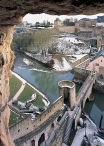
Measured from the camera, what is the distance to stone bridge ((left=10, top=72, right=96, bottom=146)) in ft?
26.5

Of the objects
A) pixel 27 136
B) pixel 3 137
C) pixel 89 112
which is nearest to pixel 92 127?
pixel 89 112

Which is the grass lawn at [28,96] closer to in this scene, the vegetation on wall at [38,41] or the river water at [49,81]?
the river water at [49,81]

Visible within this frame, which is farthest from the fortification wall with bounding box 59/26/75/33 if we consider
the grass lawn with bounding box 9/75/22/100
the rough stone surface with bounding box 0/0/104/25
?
the rough stone surface with bounding box 0/0/104/25

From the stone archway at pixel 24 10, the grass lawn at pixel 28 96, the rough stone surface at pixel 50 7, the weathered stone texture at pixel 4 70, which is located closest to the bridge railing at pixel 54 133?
the grass lawn at pixel 28 96

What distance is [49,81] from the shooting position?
2031 cm

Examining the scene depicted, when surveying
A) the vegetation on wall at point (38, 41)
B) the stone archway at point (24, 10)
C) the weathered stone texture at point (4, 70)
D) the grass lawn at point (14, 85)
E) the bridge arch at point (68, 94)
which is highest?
the stone archway at point (24, 10)

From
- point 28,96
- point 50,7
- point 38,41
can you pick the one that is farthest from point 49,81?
point 50,7

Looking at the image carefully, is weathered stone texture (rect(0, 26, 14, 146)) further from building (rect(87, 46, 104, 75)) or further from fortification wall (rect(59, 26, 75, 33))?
fortification wall (rect(59, 26, 75, 33))

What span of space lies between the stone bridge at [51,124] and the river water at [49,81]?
2.14 m

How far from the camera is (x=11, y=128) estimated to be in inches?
291

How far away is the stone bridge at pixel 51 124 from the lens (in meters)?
8.08

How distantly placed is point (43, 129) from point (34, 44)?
23.7 meters

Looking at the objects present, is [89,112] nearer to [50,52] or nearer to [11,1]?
[11,1]

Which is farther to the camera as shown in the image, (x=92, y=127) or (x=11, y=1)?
(x=92, y=127)
